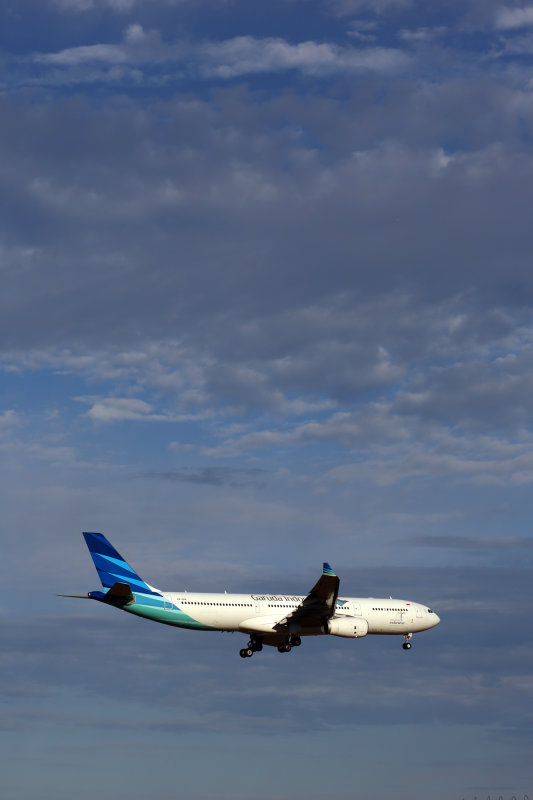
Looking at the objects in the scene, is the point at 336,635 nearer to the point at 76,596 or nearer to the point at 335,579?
the point at 335,579

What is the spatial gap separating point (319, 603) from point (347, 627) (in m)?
4.45

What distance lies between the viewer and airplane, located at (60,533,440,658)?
91188 mm

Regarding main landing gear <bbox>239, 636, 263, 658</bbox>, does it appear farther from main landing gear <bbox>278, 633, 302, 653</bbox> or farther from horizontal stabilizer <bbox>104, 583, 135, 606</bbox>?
horizontal stabilizer <bbox>104, 583, 135, 606</bbox>

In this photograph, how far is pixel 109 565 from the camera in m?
95.0

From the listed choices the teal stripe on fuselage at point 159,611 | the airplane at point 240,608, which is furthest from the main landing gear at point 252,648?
the teal stripe on fuselage at point 159,611

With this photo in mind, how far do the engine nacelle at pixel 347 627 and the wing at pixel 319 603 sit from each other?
1.09 m

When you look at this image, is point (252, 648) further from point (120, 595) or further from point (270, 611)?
point (120, 595)

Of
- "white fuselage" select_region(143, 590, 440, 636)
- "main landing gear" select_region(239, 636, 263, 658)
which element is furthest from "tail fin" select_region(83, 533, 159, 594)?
"main landing gear" select_region(239, 636, 263, 658)

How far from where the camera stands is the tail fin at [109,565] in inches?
3701

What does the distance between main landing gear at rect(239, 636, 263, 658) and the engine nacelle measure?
8.21 metres

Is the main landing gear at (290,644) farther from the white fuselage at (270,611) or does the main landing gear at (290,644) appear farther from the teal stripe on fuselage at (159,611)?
the teal stripe on fuselage at (159,611)

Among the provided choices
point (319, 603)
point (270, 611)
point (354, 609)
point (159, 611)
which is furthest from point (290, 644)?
point (159, 611)

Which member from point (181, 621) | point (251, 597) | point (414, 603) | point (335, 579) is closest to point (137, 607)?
point (181, 621)

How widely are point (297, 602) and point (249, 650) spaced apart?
625 centimetres
